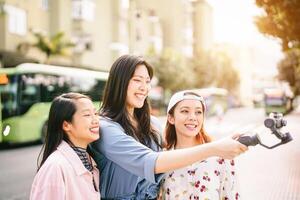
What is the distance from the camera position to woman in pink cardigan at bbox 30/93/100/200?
6.68 feet

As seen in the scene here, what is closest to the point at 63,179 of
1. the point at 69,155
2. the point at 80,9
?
the point at 69,155

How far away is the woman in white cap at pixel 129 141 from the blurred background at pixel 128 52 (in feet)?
1.33

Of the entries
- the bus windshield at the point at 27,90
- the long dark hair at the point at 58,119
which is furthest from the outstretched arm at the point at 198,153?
the bus windshield at the point at 27,90

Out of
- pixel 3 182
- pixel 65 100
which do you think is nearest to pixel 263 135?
pixel 65 100

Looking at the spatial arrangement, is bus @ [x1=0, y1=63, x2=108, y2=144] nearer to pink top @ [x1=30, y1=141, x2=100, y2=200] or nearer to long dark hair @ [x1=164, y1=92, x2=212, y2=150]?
long dark hair @ [x1=164, y1=92, x2=212, y2=150]

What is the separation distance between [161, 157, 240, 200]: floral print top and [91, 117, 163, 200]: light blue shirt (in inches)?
5.7

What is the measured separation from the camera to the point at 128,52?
13.0 metres

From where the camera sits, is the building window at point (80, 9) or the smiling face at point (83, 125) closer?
the smiling face at point (83, 125)

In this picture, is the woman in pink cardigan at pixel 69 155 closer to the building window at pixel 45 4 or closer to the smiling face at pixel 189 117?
the smiling face at pixel 189 117

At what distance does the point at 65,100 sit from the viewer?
86.4 inches

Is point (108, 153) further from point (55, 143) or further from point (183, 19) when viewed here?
point (183, 19)

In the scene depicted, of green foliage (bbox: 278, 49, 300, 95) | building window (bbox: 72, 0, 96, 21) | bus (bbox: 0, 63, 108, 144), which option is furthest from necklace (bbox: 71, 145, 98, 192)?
building window (bbox: 72, 0, 96, 21)

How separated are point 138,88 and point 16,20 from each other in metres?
21.4

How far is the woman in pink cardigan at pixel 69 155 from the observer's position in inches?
80.1
